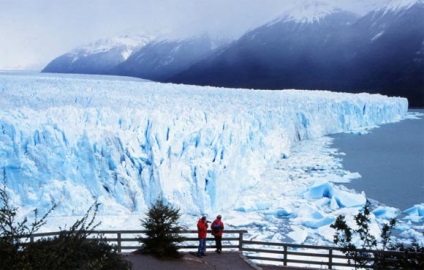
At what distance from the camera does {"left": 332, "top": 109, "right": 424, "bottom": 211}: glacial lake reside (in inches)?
558

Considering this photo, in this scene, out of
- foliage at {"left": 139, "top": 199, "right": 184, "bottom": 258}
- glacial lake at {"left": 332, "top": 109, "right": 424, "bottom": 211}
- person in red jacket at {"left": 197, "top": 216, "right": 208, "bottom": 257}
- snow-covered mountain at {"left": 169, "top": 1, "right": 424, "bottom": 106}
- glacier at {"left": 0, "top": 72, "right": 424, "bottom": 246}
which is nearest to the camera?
person in red jacket at {"left": 197, "top": 216, "right": 208, "bottom": 257}

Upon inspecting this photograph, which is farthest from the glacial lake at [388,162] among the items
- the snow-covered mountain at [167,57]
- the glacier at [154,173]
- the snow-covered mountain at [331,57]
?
the snow-covered mountain at [167,57]

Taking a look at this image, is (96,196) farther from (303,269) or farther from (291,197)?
(303,269)

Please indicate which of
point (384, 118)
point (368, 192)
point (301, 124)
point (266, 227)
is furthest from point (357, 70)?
point (266, 227)

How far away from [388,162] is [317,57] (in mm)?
57927

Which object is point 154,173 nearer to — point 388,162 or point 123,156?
point 123,156

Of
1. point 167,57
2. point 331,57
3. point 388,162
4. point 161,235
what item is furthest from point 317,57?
point 161,235

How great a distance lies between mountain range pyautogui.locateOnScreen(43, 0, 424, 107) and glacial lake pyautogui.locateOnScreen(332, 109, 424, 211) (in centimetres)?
2928

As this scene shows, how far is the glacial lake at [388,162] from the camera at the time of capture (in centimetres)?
1418

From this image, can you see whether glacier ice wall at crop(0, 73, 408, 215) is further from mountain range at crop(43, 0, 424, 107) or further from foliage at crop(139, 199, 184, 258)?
mountain range at crop(43, 0, 424, 107)

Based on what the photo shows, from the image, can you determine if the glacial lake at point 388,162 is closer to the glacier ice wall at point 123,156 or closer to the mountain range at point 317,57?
the glacier ice wall at point 123,156

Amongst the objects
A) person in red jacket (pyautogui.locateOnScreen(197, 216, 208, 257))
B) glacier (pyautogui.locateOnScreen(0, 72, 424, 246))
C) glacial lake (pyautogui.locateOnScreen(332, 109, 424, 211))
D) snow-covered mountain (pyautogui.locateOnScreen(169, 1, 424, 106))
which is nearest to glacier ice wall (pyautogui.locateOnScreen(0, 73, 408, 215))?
glacier (pyautogui.locateOnScreen(0, 72, 424, 246))

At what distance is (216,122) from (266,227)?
15.1 ft

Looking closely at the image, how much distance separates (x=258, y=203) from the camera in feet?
39.3
